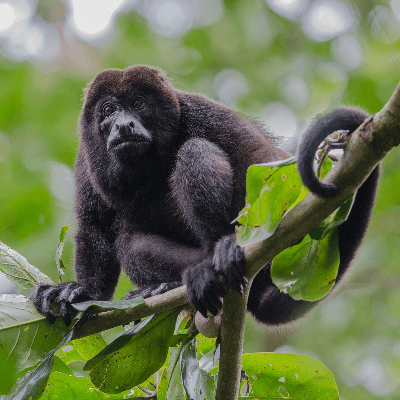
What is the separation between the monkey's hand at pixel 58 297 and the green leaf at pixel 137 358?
0.27m

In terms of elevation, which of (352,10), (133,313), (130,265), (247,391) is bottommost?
(247,391)

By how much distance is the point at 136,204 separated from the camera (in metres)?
2.97

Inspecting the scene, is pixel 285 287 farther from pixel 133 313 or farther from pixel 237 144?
pixel 237 144

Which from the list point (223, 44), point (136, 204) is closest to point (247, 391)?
point (136, 204)

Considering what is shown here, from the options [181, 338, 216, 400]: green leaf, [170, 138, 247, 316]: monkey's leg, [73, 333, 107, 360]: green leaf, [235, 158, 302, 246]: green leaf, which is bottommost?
[73, 333, 107, 360]: green leaf

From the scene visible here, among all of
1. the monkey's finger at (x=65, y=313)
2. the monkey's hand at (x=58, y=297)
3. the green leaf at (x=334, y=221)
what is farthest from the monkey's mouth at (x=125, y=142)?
the green leaf at (x=334, y=221)

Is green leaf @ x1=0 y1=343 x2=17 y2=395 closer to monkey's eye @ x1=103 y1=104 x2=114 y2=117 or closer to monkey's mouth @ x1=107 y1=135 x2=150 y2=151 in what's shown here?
monkey's mouth @ x1=107 y1=135 x2=150 y2=151

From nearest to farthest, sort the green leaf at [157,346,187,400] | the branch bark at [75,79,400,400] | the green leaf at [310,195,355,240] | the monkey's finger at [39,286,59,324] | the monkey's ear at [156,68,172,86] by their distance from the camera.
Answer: the branch bark at [75,79,400,400] → the green leaf at [310,195,355,240] → the green leaf at [157,346,187,400] → the monkey's finger at [39,286,59,324] → the monkey's ear at [156,68,172,86]

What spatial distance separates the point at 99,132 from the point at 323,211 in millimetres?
1997

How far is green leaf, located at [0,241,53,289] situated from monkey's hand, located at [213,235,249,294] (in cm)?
101

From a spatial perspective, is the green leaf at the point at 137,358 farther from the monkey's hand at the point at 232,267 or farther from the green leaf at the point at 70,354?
the green leaf at the point at 70,354

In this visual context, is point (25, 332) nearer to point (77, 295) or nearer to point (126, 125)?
point (77, 295)

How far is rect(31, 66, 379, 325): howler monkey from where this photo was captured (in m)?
2.30

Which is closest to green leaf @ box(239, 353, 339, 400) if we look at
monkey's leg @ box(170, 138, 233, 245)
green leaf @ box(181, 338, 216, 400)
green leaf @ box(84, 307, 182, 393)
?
green leaf @ box(181, 338, 216, 400)
